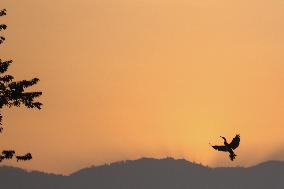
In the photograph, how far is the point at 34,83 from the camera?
5234 centimetres

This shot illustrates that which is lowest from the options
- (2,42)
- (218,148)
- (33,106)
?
(218,148)

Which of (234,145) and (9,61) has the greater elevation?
(9,61)

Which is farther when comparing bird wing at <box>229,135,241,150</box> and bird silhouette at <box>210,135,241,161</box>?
bird wing at <box>229,135,241,150</box>

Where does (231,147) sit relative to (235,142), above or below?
below

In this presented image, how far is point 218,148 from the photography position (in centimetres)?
5197

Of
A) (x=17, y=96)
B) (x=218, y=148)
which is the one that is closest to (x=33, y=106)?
(x=17, y=96)

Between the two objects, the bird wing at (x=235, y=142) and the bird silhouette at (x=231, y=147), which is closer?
the bird silhouette at (x=231, y=147)

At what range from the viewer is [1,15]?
53.7 metres

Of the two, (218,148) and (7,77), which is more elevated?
(7,77)

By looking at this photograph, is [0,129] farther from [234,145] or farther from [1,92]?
[234,145]

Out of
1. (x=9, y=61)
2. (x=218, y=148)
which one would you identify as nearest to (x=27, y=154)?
(x=9, y=61)

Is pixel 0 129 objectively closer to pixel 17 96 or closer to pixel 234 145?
pixel 17 96

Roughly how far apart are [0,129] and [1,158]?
1.65m

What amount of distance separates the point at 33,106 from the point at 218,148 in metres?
10.1
